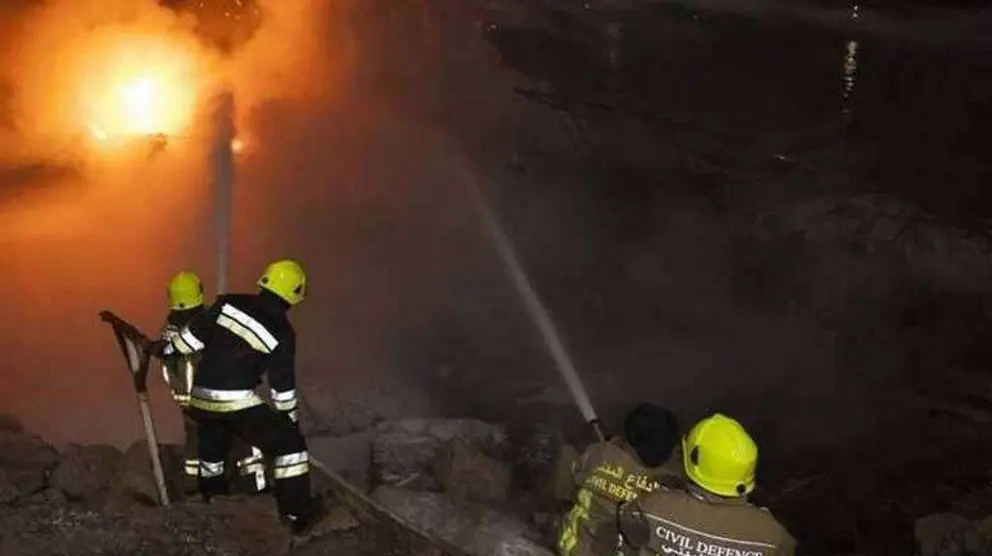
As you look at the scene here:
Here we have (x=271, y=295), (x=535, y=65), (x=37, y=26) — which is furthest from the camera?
(x=535, y=65)

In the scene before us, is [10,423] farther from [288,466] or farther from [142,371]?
[288,466]

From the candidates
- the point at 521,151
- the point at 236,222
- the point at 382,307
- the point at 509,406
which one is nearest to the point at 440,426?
the point at 509,406

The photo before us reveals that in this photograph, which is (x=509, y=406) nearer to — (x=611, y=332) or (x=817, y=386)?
(x=611, y=332)

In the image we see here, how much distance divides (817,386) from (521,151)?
5660mm

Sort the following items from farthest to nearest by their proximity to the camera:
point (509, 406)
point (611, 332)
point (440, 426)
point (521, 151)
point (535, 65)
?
1. point (535, 65)
2. point (521, 151)
3. point (611, 332)
4. point (509, 406)
5. point (440, 426)

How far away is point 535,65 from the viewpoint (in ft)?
52.7

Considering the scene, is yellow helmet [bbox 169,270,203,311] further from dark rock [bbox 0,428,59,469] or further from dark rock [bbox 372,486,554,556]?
dark rock [bbox 372,486,554,556]

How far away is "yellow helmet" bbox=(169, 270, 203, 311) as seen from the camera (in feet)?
20.8

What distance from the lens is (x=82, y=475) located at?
618 cm

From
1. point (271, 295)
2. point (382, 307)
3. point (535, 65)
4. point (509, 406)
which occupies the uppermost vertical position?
point (535, 65)

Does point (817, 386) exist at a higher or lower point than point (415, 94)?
lower

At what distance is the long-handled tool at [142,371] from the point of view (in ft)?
19.1

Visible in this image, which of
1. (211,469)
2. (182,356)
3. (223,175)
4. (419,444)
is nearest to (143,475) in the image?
(211,469)

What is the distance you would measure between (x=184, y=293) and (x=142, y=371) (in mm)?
678
